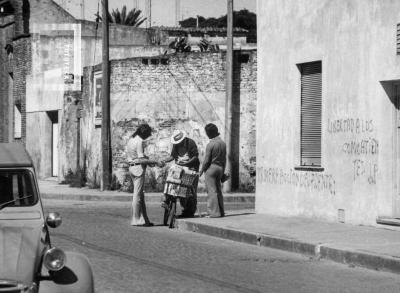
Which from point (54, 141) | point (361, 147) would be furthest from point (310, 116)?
point (54, 141)

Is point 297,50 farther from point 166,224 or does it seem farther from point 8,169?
point 8,169

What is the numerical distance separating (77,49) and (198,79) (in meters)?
11.1

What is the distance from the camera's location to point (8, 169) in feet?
24.6

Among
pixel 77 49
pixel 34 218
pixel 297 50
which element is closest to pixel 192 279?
pixel 34 218

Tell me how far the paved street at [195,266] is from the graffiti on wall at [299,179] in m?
2.73

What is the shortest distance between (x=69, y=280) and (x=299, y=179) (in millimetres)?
11404

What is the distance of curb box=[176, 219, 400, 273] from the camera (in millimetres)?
11203

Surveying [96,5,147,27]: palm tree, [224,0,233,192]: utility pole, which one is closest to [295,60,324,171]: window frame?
[224,0,233,192]: utility pole

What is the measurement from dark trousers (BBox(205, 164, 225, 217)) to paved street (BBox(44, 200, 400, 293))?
1.49 m

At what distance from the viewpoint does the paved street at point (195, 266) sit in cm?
982

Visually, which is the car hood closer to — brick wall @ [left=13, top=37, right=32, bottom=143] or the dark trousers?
the dark trousers

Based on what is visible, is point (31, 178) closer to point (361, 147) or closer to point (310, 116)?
Answer: point (361, 147)

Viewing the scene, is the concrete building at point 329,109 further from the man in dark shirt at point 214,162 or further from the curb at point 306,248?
the curb at point 306,248

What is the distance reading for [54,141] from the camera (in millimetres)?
35594
